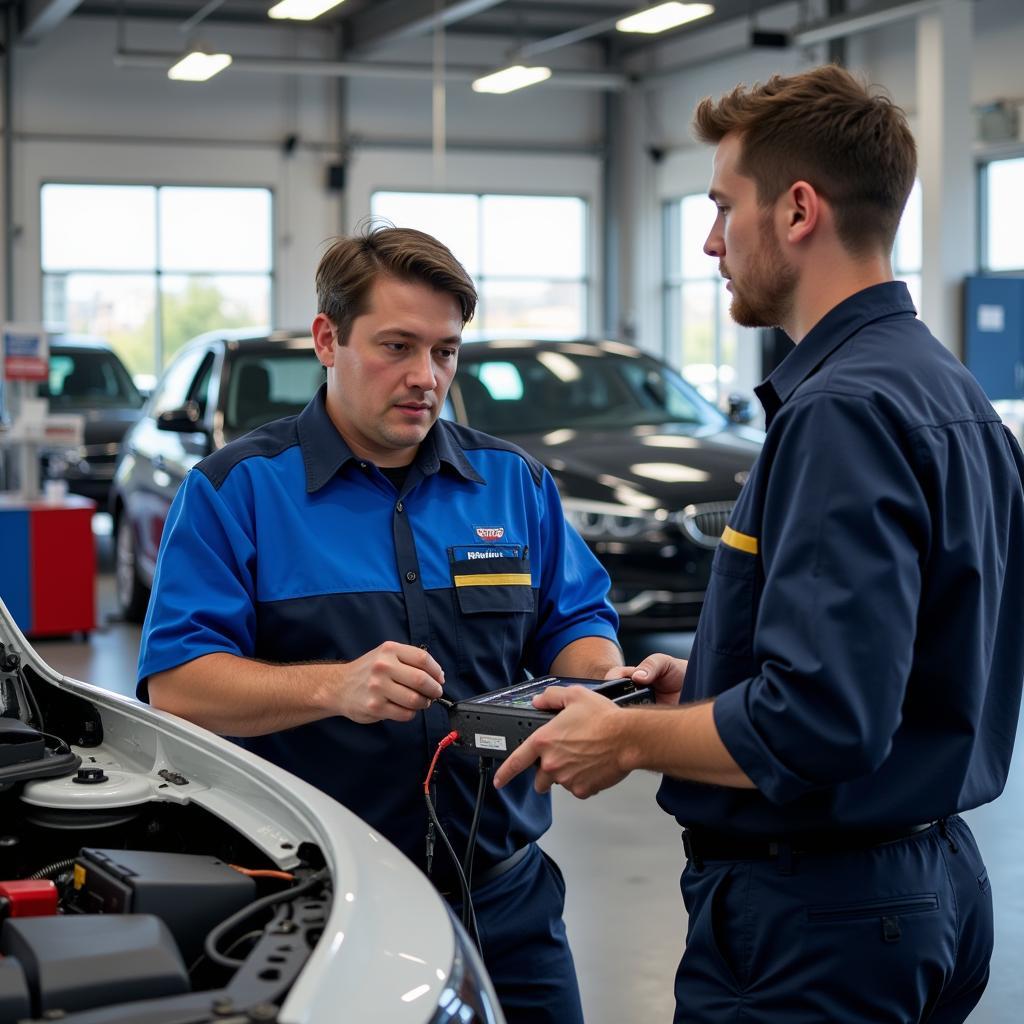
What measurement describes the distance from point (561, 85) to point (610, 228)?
5.74ft

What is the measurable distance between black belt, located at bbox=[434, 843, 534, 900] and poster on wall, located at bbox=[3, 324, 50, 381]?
22.0ft

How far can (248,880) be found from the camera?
5.28 ft

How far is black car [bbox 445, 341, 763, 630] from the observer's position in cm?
598

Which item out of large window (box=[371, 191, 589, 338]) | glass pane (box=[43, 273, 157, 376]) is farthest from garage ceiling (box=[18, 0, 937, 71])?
glass pane (box=[43, 273, 157, 376])

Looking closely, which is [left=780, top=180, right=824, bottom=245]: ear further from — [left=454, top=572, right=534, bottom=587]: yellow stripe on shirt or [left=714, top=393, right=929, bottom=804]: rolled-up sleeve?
[left=454, top=572, right=534, bottom=587]: yellow stripe on shirt

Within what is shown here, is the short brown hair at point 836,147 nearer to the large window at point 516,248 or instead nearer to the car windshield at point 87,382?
the car windshield at point 87,382

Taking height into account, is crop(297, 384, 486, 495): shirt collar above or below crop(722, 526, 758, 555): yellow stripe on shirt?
above

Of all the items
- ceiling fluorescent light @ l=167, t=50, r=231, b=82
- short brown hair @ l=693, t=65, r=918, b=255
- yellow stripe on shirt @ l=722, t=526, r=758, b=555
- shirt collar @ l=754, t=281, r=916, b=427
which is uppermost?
ceiling fluorescent light @ l=167, t=50, r=231, b=82

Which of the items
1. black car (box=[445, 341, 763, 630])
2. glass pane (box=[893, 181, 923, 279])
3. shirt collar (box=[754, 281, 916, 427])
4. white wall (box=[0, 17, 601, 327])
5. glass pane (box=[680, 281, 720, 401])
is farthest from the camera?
glass pane (box=[680, 281, 720, 401])

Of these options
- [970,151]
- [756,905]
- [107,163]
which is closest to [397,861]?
[756,905]

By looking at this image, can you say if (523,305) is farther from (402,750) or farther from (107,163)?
(402,750)

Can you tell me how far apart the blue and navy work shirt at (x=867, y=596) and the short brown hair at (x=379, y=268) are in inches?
23.8

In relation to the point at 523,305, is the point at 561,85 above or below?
above

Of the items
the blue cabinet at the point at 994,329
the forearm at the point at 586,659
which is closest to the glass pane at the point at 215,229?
the blue cabinet at the point at 994,329
